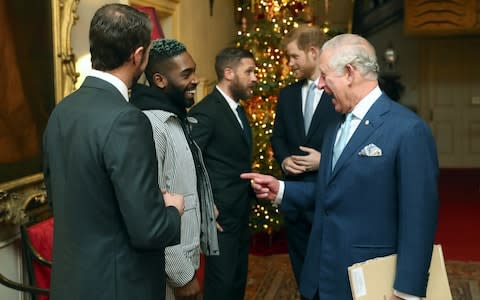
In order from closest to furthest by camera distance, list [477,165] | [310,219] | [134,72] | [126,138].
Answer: [126,138], [134,72], [310,219], [477,165]

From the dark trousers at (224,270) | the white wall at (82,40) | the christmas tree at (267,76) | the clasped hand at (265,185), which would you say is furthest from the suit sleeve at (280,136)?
the christmas tree at (267,76)

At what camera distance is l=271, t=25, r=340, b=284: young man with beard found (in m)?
3.58

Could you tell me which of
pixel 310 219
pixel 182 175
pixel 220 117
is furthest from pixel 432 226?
pixel 220 117

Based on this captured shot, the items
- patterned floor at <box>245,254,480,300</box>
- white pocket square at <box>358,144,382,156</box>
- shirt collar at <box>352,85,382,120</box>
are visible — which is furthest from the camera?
patterned floor at <box>245,254,480,300</box>

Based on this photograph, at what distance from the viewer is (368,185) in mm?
2275

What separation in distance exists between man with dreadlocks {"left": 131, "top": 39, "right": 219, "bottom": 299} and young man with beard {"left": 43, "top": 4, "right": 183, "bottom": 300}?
1.63ft

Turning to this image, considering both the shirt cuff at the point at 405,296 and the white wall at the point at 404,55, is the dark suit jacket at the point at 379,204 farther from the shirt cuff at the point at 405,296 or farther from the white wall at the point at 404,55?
the white wall at the point at 404,55

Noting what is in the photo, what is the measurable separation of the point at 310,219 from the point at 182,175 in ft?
4.08

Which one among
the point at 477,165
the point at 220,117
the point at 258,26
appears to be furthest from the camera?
the point at 477,165

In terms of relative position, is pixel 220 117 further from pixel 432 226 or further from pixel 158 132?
pixel 432 226

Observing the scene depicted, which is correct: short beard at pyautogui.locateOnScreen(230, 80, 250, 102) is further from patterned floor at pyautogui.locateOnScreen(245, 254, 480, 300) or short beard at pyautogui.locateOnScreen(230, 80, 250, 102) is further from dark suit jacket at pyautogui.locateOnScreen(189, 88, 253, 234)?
patterned floor at pyautogui.locateOnScreen(245, 254, 480, 300)

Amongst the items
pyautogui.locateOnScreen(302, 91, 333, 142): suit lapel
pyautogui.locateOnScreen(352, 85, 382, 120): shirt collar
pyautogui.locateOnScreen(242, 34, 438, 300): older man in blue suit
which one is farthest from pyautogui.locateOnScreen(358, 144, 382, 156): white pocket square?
pyautogui.locateOnScreen(302, 91, 333, 142): suit lapel

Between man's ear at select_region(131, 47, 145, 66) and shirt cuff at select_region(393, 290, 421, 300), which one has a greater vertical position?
man's ear at select_region(131, 47, 145, 66)

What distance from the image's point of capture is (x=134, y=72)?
1946mm
